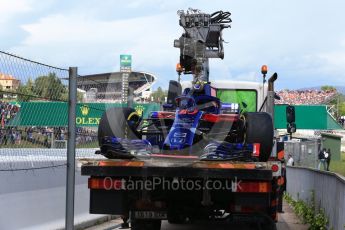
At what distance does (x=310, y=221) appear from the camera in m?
11.4

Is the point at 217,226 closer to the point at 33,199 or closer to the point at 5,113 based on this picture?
the point at 33,199

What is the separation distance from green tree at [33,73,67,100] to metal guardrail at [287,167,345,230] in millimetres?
4283

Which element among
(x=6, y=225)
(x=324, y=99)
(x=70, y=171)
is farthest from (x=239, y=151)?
(x=324, y=99)

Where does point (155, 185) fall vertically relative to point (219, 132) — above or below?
below

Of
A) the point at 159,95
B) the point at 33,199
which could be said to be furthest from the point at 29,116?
the point at 159,95

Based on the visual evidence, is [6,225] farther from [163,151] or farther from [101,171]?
[163,151]

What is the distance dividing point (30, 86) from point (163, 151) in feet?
6.81

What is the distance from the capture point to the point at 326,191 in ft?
33.2

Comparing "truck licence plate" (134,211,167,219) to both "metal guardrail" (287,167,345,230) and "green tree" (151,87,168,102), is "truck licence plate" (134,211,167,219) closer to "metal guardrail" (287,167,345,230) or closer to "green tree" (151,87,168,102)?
"metal guardrail" (287,167,345,230)

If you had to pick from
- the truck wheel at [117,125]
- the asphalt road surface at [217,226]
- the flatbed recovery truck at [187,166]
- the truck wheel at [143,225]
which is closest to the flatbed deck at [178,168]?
the flatbed recovery truck at [187,166]

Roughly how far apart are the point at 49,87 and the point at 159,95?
484 cm

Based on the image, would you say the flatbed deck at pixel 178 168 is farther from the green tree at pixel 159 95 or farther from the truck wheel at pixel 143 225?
the green tree at pixel 159 95

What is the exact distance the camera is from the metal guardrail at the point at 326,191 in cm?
837

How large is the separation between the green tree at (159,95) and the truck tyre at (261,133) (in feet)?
13.4
